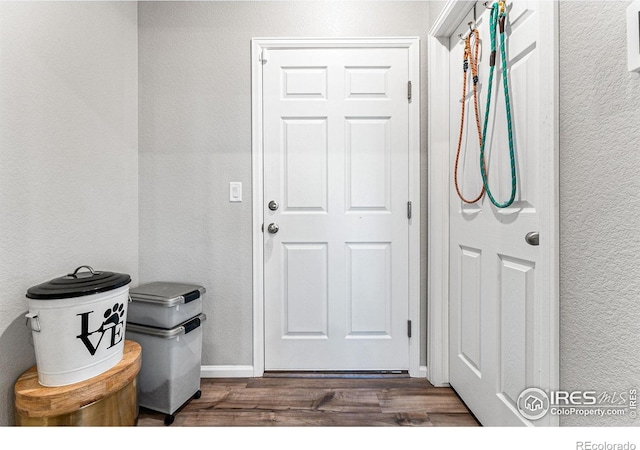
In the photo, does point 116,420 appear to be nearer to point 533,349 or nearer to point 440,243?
point 533,349

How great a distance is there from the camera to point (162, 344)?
1.39m

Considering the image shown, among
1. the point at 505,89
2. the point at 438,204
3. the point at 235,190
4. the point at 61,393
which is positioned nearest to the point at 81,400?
the point at 61,393

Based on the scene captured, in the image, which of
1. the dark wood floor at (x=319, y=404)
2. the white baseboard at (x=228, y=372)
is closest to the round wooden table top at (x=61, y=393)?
the dark wood floor at (x=319, y=404)

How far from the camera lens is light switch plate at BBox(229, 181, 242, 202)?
1.74 metres

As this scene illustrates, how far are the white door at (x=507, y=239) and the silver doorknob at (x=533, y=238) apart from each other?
0.02 m

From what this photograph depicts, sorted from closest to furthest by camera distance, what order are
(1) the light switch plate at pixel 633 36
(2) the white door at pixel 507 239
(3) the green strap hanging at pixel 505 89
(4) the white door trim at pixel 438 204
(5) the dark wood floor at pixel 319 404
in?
(1) the light switch plate at pixel 633 36
(2) the white door at pixel 507 239
(3) the green strap hanging at pixel 505 89
(5) the dark wood floor at pixel 319 404
(4) the white door trim at pixel 438 204

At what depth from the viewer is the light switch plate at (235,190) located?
1.74 m

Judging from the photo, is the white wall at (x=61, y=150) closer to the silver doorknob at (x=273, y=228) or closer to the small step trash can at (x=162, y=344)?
the small step trash can at (x=162, y=344)

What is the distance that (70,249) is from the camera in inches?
51.9

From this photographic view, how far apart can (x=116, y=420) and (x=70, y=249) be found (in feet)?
2.41

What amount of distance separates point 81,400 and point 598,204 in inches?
65.6

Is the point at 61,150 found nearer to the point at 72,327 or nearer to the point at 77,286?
the point at 77,286

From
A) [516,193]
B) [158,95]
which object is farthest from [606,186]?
[158,95]

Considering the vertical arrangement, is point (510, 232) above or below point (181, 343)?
above
